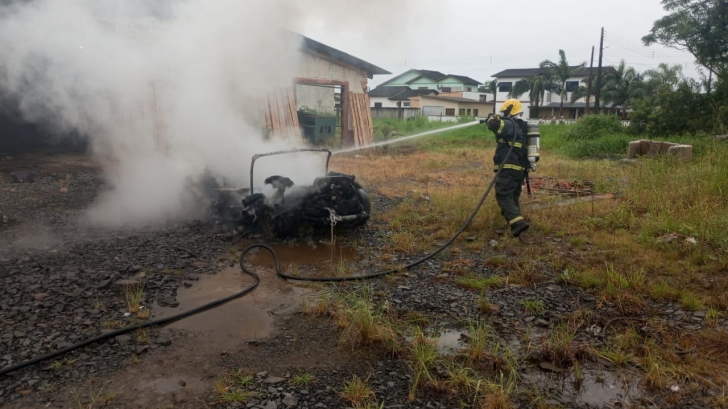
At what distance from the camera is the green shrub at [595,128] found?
53.4 ft

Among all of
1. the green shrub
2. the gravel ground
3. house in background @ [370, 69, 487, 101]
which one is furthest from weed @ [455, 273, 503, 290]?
house in background @ [370, 69, 487, 101]

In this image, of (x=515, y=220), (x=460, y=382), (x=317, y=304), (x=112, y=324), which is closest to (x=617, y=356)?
(x=460, y=382)

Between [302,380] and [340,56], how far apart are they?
1309 centimetres

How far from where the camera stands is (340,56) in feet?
48.5

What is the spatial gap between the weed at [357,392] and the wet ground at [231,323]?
0.17 ft

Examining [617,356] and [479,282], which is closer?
[617,356]

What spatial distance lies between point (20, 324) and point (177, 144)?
5131 mm

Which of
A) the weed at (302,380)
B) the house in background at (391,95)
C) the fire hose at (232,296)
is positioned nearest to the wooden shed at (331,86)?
the fire hose at (232,296)

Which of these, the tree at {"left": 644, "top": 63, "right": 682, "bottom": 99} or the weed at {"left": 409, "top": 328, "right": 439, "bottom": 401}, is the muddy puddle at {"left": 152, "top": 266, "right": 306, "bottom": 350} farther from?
the tree at {"left": 644, "top": 63, "right": 682, "bottom": 99}

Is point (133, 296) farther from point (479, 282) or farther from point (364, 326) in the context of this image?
point (479, 282)

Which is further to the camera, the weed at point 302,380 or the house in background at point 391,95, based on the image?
the house in background at point 391,95

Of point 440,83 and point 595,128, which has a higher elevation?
point 440,83

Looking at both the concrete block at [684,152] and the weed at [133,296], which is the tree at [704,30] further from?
the weed at [133,296]

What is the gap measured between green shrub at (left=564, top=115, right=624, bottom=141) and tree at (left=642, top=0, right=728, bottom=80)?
3.77 metres
